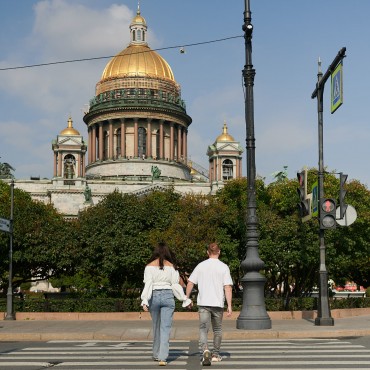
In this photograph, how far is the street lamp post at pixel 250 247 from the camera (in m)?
21.8

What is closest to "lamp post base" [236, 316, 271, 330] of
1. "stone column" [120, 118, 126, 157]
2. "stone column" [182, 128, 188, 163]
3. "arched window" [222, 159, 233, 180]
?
"arched window" [222, 159, 233, 180]

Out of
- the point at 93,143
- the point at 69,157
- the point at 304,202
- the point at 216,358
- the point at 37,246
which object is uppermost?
the point at 93,143

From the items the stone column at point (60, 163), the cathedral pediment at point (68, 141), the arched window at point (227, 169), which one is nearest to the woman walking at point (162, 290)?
the cathedral pediment at point (68, 141)

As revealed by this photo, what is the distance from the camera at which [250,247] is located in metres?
22.4

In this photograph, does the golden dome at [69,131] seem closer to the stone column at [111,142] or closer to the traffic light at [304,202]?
the stone column at [111,142]

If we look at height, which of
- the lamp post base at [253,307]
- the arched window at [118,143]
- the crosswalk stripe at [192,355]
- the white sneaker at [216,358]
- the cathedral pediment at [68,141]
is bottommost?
the crosswalk stripe at [192,355]

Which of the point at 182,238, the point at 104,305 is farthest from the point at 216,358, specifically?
the point at 182,238

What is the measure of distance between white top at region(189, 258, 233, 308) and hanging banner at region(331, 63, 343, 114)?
10.2m

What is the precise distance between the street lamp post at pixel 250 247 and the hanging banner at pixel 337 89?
260cm

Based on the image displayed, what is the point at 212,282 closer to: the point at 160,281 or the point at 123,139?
the point at 160,281

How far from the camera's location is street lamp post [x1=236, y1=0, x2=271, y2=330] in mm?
21844

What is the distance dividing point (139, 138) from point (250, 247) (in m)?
96.8

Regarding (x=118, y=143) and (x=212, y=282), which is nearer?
(x=212, y=282)

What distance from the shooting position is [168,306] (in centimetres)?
1377
